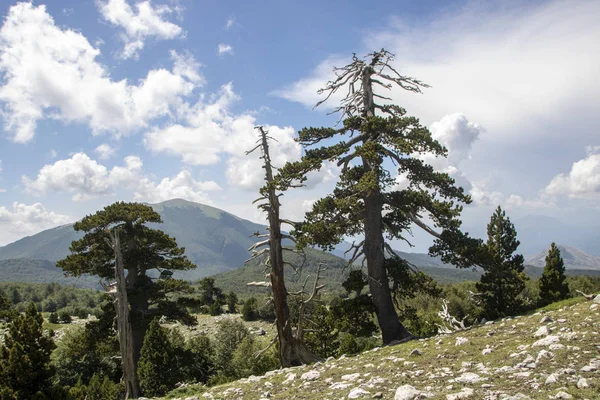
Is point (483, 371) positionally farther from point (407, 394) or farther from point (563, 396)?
point (563, 396)

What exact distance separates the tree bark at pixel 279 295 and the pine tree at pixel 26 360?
40.6 ft

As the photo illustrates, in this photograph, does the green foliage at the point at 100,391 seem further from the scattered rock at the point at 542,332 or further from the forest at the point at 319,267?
the scattered rock at the point at 542,332

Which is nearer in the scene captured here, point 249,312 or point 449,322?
point 449,322

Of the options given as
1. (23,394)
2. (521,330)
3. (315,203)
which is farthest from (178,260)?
(521,330)

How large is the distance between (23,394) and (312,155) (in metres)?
18.6

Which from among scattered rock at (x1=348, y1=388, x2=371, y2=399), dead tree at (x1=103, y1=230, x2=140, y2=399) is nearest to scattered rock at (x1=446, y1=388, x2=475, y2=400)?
scattered rock at (x1=348, y1=388, x2=371, y2=399)

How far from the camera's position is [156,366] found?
930 inches

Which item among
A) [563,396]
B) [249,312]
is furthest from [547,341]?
[249,312]

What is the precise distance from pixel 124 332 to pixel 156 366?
3285 mm

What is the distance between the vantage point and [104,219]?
92.4 ft

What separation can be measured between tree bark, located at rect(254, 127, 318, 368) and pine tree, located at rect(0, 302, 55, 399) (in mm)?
12389

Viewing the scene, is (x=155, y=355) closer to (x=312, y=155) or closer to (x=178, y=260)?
(x=178, y=260)

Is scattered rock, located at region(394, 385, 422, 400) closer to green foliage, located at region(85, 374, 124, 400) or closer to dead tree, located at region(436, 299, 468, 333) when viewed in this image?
dead tree, located at region(436, 299, 468, 333)

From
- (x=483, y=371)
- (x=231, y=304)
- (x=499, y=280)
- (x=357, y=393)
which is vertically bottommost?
(x=231, y=304)
